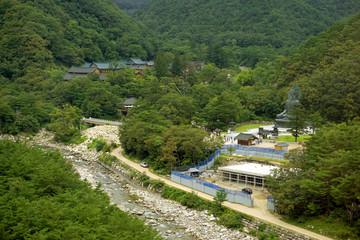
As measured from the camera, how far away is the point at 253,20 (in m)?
127

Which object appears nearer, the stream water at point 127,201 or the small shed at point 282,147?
the stream water at point 127,201

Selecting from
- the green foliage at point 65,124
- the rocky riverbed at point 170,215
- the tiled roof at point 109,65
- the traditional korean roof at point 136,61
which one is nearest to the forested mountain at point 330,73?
the rocky riverbed at point 170,215

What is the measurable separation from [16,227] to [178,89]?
161ft

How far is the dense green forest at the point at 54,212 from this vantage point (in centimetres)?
1623

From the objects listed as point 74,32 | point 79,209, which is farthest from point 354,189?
point 74,32

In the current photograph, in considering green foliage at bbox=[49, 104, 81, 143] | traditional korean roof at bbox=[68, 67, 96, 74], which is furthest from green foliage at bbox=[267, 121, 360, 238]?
traditional korean roof at bbox=[68, 67, 96, 74]

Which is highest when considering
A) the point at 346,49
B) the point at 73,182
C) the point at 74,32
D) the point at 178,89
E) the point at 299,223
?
the point at 74,32

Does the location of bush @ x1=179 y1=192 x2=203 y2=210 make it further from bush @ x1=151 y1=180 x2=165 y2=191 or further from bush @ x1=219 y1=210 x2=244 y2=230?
bush @ x1=151 y1=180 x2=165 y2=191

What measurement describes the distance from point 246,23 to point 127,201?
109m

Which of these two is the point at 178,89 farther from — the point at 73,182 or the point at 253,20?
the point at 253,20

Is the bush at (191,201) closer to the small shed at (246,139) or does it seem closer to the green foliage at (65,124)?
the small shed at (246,139)

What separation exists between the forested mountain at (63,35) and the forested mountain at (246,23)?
1392cm

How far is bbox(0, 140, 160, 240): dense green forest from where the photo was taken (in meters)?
16.2

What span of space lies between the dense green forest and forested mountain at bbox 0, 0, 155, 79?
51646 mm
